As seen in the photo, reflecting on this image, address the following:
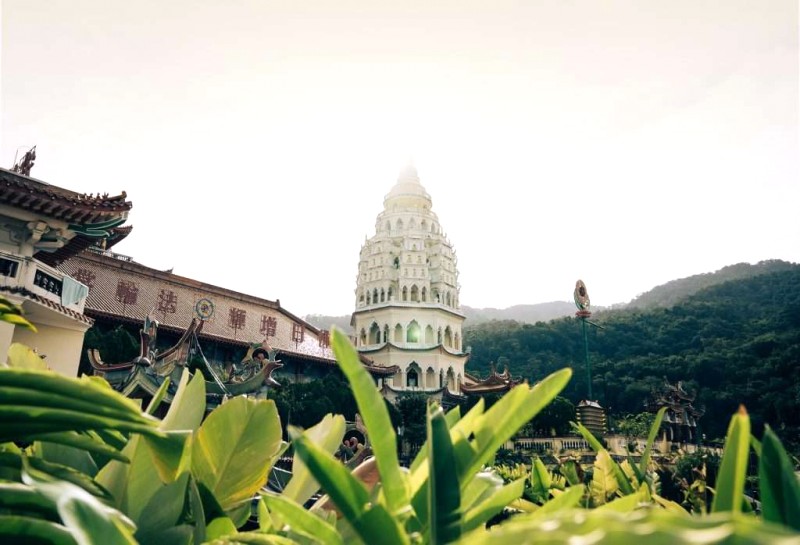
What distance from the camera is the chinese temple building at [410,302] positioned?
31047 mm

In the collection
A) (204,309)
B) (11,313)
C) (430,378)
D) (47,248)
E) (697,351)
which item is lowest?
(11,313)

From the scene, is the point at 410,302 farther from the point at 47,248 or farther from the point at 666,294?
the point at 666,294

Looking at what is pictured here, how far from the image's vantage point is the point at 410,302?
32.9 meters

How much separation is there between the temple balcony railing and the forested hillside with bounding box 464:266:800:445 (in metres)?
34.6

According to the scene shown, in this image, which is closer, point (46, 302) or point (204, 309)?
point (46, 302)

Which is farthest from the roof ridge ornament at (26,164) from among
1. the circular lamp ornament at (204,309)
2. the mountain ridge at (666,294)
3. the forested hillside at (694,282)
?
the forested hillside at (694,282)

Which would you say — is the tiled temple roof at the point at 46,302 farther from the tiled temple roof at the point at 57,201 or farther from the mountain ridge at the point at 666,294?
the mountain ridge at the point at 666,294

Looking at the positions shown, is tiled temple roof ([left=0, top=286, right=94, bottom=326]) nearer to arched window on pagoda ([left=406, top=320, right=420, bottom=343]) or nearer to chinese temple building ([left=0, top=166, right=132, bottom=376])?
chinese temple building ([left=0, top=166, right=132, bottom=376])

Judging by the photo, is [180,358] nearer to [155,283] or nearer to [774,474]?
[155,283]

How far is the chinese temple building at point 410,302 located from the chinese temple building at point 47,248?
746 inches

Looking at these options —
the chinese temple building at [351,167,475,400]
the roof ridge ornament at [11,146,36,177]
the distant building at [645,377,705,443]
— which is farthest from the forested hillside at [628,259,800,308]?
the roof ridge ornament at [11,146,36,177]

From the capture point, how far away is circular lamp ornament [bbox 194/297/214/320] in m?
25.7

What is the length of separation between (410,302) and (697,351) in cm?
2670

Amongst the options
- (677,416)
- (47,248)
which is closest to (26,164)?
(47,248)
